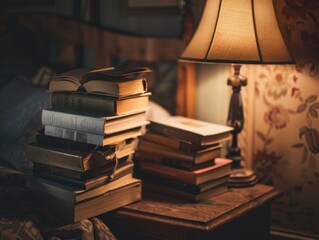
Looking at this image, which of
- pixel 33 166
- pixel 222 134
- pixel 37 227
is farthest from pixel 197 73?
pixel 37 227

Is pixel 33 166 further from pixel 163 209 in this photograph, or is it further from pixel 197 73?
pixel 197 73

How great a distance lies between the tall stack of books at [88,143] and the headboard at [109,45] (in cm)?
47

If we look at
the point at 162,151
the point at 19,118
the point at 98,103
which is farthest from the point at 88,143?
the point at 19,118

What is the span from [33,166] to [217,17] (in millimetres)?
742

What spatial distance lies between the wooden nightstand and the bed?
0.48 feet

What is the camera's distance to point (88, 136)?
5.15ft

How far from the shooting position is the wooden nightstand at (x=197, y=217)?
1550mm

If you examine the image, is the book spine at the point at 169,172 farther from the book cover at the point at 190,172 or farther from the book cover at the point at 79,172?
the book cover at the point at 79,172

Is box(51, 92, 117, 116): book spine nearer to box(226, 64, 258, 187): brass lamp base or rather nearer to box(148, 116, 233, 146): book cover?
box(148, 116, 233, 146): book cover

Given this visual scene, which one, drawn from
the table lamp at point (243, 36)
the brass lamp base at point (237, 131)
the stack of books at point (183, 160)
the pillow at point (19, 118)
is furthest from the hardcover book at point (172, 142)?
the pillow at point (19, 118)

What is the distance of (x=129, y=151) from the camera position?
Answer: 1699 mm

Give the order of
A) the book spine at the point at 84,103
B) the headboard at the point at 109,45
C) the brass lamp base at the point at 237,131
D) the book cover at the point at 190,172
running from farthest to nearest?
the headboard at the point at 109,45 → the brass lamp base at the point at 237,131 → the book cover at the point at 190,172 → the book spine at the point at 84,103

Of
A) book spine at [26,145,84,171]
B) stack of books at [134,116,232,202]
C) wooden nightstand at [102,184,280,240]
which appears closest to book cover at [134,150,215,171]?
stack of books at [134,116,232,202]

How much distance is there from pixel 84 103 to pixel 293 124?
79 centimetres
